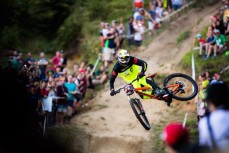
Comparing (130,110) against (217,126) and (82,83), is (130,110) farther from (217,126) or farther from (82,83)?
(217,126)

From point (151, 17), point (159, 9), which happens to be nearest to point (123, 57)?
point (151, 17)

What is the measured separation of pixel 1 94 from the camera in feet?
44.3

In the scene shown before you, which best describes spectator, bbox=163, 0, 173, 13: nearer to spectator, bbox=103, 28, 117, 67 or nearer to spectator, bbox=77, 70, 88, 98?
spectator, bbox=103, 28, 117, 67

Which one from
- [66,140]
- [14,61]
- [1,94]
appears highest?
[14,61]

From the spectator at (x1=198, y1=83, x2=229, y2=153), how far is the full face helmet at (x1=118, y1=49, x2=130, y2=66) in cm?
715

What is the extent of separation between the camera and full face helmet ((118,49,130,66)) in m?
14.2

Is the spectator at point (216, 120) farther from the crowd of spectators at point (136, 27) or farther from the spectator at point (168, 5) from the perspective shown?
the spectator at point (168, 5)

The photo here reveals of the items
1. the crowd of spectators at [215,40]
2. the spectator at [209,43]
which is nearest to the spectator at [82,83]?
the crowd of spectators at [215,40]

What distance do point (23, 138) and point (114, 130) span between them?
4.63 meters

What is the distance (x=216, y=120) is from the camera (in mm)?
7055

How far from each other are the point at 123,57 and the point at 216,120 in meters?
7.33

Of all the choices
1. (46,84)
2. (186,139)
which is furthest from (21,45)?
(186,139)

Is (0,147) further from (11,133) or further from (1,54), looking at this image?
(1,54)

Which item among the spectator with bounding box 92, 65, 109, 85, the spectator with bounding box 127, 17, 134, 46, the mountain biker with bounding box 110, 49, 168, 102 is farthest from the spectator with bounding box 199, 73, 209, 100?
the spectator with bounding box 127, 17, 134, 46
